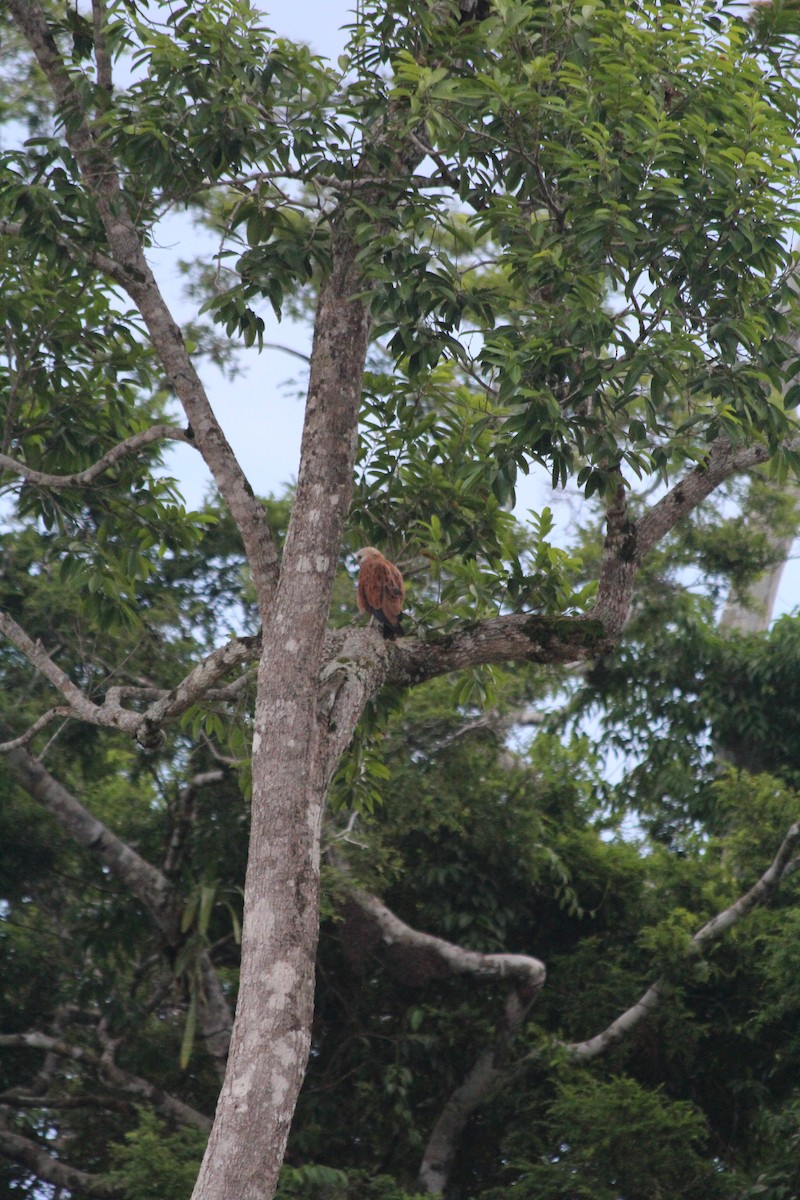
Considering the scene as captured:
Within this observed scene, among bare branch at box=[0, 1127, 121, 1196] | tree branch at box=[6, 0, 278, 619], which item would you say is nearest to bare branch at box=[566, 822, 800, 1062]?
bare branch at box=[0, 1127, 121, 1196]

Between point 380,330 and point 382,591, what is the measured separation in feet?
4.77

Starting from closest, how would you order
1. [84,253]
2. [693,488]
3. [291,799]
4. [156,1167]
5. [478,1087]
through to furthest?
[291,799] → [693,488] → [84,253] → [156,1167] → [478,1087]

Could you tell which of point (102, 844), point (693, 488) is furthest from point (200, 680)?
point (102, 844)

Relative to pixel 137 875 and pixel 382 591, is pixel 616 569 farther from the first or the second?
pixel 137 875

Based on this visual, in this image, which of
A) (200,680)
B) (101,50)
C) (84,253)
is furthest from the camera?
(84,253)

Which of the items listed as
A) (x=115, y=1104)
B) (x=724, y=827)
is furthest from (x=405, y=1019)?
(x=724, y=827)

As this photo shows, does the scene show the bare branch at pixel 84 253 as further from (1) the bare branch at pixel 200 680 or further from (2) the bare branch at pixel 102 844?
Answer: (2) the bare branch at pixel 102 844

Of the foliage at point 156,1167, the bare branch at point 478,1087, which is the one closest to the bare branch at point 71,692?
the foliage at point 156,1167

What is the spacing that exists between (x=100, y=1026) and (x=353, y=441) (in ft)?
19.3

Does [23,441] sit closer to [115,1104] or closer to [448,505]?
[448,505]

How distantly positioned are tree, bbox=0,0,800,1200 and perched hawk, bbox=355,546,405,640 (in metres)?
0.17

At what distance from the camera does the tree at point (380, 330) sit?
4.56m

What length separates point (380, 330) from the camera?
15.9ft

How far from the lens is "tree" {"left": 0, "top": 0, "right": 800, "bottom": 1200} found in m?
4.56
